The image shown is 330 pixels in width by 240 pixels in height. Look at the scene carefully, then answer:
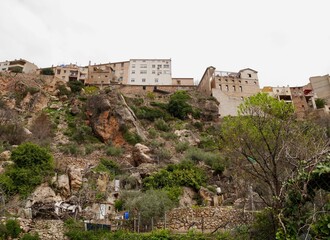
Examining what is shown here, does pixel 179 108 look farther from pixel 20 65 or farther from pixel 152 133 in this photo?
pixel 20 65

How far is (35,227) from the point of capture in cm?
1499

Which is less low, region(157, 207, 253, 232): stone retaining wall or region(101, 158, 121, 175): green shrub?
region(101, 158, 121, 175): green shrub

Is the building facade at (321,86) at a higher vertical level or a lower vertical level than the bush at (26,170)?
higher

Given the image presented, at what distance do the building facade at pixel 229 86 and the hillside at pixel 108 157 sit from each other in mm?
4488

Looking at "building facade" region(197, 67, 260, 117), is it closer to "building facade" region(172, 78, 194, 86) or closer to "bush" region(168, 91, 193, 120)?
"building facade" region(172, 78, 194, 86)

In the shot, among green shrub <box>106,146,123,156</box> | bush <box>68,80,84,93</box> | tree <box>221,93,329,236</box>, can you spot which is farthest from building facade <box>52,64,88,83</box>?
tree <box>221,93,329,236</box>

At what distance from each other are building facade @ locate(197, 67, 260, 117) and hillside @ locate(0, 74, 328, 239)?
14.7 feet

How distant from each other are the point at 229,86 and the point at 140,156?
34186 mm

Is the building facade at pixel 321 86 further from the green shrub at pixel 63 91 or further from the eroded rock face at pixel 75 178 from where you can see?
the eroded rock face at pixel 75 178

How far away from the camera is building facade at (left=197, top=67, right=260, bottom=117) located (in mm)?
51500

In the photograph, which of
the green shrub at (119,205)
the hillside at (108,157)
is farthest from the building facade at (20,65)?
the green shrub at (119,205)

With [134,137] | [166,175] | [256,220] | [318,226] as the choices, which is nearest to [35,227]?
[166,175]

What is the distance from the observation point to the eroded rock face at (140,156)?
2607 centimetres

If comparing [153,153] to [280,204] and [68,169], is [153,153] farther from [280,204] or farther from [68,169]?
[280,204]
